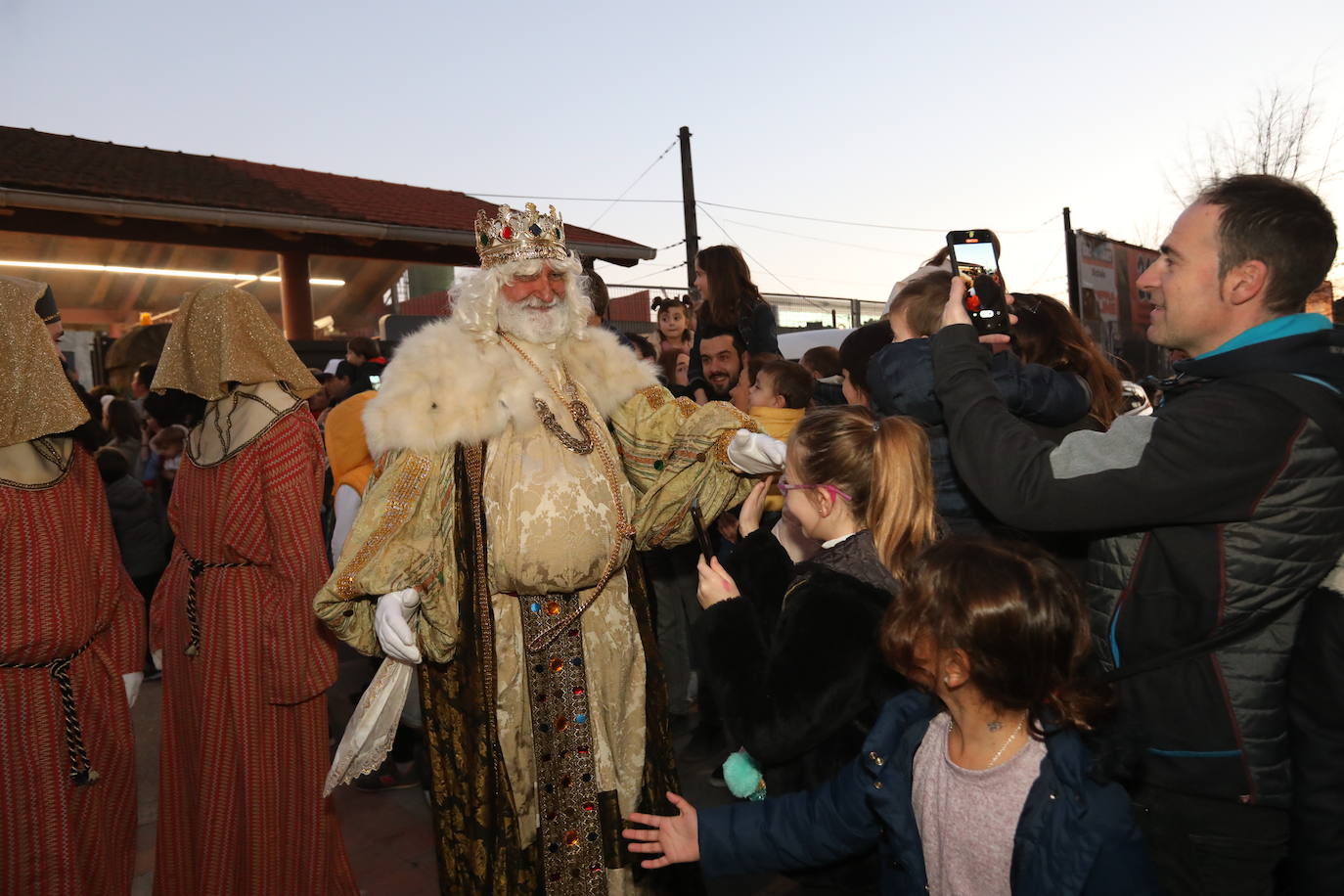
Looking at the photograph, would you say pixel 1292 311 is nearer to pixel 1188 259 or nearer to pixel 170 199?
pixel 1188 259

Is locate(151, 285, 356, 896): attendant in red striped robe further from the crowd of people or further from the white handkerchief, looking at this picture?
the white handkerchief

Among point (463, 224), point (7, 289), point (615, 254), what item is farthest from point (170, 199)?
point (7, 289)

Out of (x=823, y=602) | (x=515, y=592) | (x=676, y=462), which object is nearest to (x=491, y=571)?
(x=515, y=592)

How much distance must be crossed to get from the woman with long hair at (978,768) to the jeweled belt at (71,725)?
6.18 ft

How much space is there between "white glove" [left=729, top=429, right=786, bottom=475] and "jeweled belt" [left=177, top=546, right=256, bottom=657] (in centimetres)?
160

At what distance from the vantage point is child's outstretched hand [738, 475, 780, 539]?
8.15 ft

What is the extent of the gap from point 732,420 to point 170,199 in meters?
8.22

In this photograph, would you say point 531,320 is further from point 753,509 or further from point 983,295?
point 983,295

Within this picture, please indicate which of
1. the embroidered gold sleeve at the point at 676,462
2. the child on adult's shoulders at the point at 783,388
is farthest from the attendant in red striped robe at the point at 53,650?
the child on adult's shoulders at the point at 783,388

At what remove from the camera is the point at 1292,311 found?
167cm

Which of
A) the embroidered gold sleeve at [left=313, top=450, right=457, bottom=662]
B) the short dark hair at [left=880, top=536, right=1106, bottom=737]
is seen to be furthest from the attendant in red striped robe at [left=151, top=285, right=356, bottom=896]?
the short dark hair at [left=880, top=536, right=1106, bottom=737]

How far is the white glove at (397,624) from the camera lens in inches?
92.4

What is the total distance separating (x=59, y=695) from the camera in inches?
105

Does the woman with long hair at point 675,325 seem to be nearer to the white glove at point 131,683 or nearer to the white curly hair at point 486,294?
the white curly hair at point 486,294
